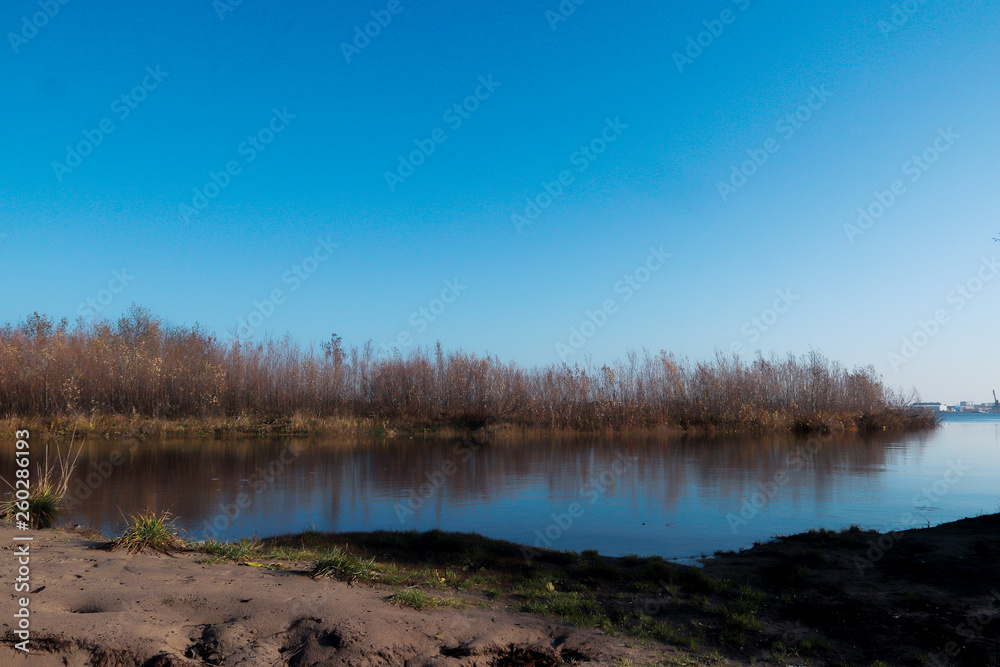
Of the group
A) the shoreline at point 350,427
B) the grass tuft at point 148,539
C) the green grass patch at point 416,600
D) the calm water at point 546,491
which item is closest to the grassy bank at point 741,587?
→ the green grass patch at point 416,600

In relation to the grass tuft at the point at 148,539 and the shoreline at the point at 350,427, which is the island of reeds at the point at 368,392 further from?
the grass tuft at the point at 148,539

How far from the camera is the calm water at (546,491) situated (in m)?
9.51

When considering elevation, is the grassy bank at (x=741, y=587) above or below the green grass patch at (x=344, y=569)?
below

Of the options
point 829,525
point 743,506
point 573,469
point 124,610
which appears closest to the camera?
point 124,610

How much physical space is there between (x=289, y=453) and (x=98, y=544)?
1399 cm

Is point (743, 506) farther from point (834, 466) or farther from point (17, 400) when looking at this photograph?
point (17, 400)

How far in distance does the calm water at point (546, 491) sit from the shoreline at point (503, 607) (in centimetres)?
183

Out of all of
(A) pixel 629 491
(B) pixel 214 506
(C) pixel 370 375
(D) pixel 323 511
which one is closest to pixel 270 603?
(D) pixel 323 511

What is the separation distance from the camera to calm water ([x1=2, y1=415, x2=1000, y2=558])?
9.51m

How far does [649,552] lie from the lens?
8.26 m

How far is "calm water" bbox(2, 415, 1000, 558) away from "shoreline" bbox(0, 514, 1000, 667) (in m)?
1.83

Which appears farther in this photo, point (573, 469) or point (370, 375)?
point (370, 375)

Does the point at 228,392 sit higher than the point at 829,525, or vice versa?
the point at 228,392

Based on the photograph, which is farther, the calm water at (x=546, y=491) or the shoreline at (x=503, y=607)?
the calm water at (x=546, y=491)
